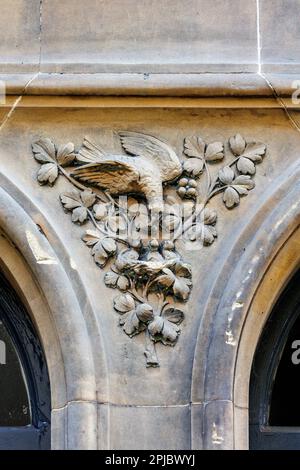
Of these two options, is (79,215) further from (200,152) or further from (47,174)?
(200,152)

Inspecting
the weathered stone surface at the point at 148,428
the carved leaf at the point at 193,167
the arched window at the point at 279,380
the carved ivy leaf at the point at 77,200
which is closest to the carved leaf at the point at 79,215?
the carved ivy leaf at the point at 77,200

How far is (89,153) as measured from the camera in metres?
8.25

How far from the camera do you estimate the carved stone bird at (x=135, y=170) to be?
8.20 meters

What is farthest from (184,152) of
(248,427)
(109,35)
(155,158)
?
(248,427)

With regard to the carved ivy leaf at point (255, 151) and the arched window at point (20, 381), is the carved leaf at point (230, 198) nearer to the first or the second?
the carved ivy leaf at point (255, 151)

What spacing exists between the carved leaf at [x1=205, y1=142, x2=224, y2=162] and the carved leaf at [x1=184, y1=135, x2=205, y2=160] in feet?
0.08

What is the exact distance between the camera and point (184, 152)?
27.1 feet

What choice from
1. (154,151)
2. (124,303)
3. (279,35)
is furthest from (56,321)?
(279,35)

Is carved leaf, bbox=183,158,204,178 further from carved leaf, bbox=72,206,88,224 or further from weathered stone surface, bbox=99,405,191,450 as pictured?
weathered stone surface, bbox=99,405,191,450

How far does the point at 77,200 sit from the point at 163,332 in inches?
27.9

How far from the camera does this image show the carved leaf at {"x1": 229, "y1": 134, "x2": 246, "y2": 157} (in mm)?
8258

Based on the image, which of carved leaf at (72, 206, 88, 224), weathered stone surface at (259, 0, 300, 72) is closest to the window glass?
carved leaf at (72, 206, 88, 224)

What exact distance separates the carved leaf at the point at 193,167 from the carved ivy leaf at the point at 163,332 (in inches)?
26.4
